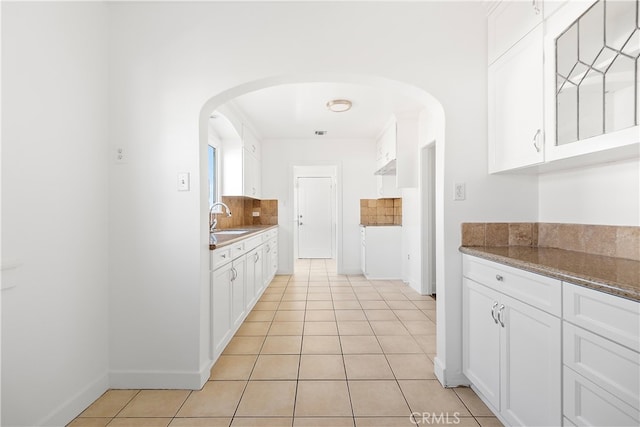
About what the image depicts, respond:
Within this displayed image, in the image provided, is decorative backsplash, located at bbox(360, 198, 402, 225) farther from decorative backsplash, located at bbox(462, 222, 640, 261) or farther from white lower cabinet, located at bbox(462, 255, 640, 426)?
white lower cabinet, located at bbox(462, 255, 640, 426)

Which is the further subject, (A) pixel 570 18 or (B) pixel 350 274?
(B) pixel 350 274

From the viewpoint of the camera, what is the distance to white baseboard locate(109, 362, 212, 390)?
1864 millimetres

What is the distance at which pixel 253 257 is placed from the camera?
329 cm

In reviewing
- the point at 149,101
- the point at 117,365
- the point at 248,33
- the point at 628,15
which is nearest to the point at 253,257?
the point at 117,365

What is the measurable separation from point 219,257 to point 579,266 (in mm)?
2033

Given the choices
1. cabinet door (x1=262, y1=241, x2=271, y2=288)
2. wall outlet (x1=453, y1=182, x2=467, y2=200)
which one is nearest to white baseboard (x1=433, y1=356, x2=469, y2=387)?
wall outlet (x1=453, y1=182, x2=467, y2=200)

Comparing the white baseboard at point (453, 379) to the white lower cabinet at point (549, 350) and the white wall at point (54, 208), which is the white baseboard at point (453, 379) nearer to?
the white lower cabinet at point (549, 350)

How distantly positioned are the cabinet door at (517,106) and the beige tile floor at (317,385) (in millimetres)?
1422

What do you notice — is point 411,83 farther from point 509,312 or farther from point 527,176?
point 509,312

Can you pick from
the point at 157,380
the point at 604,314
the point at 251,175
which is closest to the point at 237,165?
the point at 251,175

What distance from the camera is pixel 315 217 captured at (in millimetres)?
7438

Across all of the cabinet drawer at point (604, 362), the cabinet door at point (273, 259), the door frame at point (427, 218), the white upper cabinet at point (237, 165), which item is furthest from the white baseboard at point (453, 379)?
the white upper cabinet at point (237, 165)

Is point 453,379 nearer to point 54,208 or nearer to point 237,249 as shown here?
point 237,249

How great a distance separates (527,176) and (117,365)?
9.40 ft
